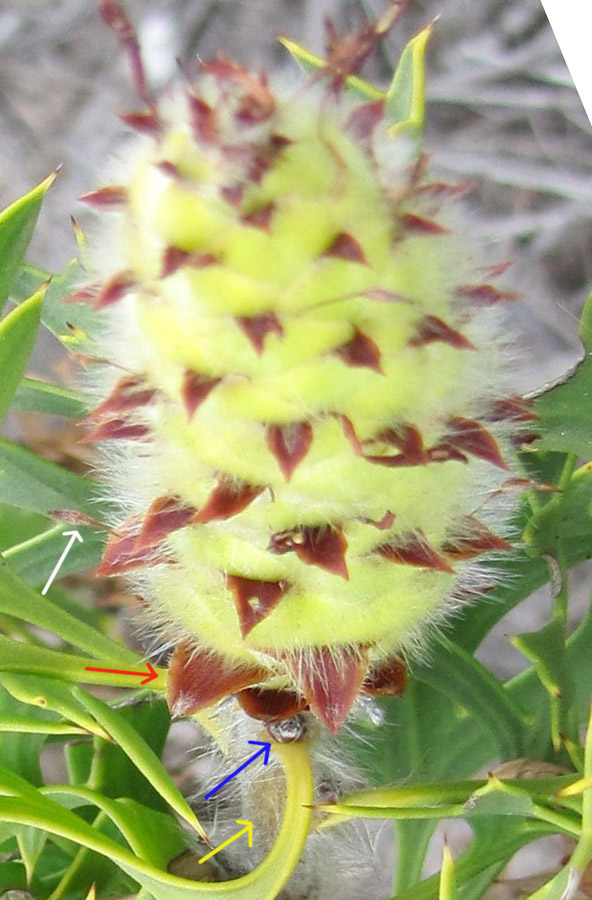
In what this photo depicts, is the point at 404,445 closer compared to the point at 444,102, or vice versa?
the point at 404,445

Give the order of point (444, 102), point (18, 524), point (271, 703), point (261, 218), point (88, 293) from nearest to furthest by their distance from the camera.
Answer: point (261, 218) → point (88, 293) → point (271, 703) → point (18, 524) → point (444, 102)

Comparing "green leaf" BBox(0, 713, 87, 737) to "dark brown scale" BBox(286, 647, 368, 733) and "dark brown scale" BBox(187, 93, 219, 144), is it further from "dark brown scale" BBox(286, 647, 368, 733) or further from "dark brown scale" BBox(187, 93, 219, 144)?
"dark brown scale" BBox(187, 93, 219, 144)

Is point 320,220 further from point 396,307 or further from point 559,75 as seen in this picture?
point 559,75

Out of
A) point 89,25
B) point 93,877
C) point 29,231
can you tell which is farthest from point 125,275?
point 89,25

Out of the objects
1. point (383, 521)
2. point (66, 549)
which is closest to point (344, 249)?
point (383, 521)

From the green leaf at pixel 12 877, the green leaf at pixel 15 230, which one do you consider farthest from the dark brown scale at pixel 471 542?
the green leaf at pixel 12 877

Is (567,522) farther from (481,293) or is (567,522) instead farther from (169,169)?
(169,169)

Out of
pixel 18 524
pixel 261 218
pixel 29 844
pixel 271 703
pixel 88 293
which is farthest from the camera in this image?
pixel 18 524
